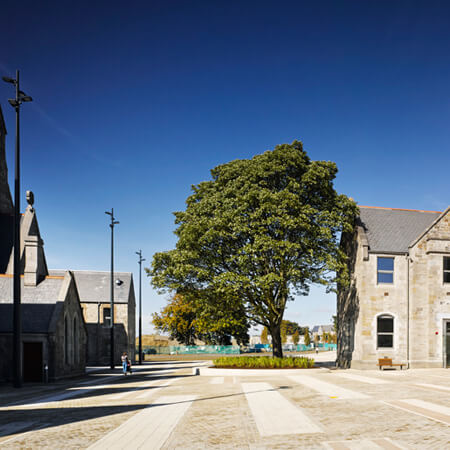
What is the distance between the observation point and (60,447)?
800 centimetres

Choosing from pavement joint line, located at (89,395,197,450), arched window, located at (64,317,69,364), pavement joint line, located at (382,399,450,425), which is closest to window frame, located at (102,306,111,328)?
arched window, located at (64,317,69,364)

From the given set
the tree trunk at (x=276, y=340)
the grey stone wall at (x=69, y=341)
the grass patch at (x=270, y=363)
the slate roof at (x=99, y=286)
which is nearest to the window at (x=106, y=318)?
the slate roof at (x=99, y=286)

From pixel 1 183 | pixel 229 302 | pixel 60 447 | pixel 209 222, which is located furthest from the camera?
pixel 1 183

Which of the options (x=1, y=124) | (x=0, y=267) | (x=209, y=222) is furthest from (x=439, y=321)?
(x=1, y=124)

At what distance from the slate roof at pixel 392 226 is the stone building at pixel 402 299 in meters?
0.09

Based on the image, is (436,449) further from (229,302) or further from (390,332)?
(390,332)

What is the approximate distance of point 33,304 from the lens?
25609mm

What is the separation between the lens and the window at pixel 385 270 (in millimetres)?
28922

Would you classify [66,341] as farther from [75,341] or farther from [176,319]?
[176,319]

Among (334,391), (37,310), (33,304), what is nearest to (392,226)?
(334,391)

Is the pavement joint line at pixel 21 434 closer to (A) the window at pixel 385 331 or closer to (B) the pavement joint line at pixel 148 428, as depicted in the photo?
(B) the pavement joint line at pixel 148 428

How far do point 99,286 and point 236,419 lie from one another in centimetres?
3996

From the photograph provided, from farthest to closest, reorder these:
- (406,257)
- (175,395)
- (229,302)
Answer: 1. (406,257)
2. (229,302)
3. (175,395)

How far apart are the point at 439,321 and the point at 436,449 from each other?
77.5ft
